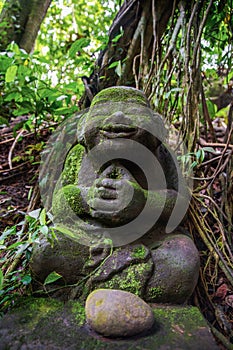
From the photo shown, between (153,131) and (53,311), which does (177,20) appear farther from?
(53,311)

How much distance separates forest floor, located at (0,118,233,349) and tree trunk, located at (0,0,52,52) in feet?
3.89

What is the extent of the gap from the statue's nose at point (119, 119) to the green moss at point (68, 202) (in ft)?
1.30

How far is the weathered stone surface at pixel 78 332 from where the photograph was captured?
1173 mm

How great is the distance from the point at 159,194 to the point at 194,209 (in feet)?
1.70

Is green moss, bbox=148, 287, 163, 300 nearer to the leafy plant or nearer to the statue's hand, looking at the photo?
the statue's hand

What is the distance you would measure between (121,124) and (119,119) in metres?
0.03

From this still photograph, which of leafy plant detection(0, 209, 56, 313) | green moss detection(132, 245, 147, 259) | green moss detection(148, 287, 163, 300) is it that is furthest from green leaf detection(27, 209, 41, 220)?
green moss detection(148, 287, 163, 300)

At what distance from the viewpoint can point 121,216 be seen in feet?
5.35

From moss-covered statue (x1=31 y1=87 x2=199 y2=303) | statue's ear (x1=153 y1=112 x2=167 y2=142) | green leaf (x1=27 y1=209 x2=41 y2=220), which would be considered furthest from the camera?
statue's ear (x1=153 y1=112 x2=167 y2=142)

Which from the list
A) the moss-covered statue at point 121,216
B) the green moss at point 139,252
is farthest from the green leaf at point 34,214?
the green moss at point 139,252

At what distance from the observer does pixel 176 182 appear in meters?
1.95

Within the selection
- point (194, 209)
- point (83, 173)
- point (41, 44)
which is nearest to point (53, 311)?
point (83, 173)

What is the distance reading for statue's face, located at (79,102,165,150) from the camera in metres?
1.67

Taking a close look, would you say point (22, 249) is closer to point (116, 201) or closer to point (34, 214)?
point (34, 214)
